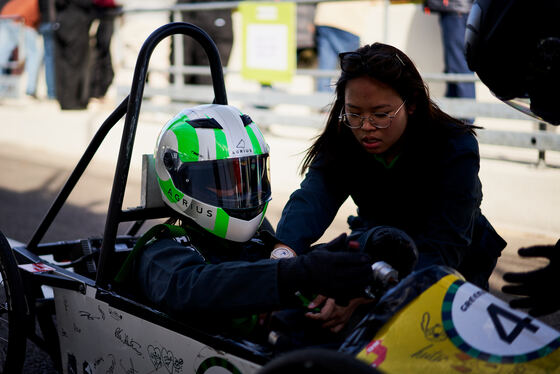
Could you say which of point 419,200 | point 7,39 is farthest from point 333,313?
point 7,39

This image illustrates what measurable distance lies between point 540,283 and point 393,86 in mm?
967

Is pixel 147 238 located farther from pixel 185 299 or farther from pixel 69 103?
pixel 69 103

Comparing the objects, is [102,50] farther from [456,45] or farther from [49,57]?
[456,45]

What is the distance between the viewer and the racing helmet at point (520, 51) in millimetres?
1919

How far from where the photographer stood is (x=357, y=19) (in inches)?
309

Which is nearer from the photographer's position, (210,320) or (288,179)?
(210,320)

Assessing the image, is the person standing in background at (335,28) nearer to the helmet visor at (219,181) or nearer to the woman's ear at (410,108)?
the woman's ear at (410,108)

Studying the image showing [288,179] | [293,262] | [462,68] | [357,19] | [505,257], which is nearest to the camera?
[293,262]

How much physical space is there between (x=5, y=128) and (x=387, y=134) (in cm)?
902

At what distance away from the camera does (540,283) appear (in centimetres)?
207

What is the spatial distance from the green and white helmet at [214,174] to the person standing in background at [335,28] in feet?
17.3

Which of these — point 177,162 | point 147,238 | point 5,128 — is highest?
point 177,162

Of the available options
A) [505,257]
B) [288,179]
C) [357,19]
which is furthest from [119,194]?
[357,19]

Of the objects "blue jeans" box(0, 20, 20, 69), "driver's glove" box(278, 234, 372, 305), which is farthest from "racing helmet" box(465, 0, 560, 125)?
"blue jeans" box(0, 20, 20, 69)
